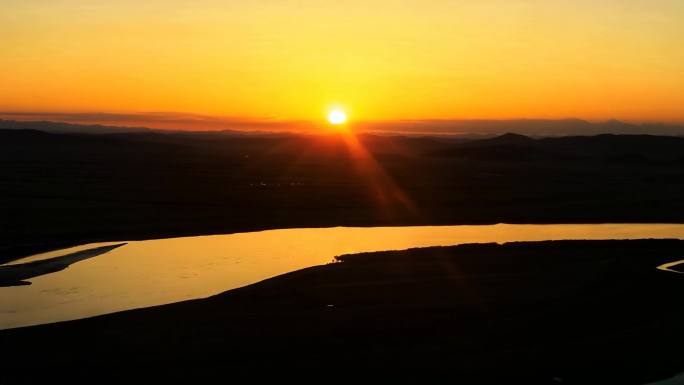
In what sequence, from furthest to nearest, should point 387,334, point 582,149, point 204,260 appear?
1. point 582,149
2. point 204,260
3. point 387,334

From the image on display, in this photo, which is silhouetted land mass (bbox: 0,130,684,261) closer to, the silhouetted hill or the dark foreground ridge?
the dark foreground ridge

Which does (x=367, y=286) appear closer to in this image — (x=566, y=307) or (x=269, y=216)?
(x=566, y=307)

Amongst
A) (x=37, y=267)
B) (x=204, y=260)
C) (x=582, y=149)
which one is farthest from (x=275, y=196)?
(x=582, y=149)

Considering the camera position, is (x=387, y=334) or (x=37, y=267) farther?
(x=37, y=267)

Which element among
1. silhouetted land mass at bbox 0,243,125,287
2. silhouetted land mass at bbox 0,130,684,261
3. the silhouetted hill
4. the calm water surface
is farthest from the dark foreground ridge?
the silhouetted hill

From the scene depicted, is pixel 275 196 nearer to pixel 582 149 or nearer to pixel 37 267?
pixel 37 267

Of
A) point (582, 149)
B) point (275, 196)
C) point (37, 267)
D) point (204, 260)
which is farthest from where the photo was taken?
point (582, 149)

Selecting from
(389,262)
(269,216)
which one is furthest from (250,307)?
(269,216)

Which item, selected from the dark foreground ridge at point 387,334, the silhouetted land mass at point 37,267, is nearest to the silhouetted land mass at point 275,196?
the silhouetted land mass at point 37,267
